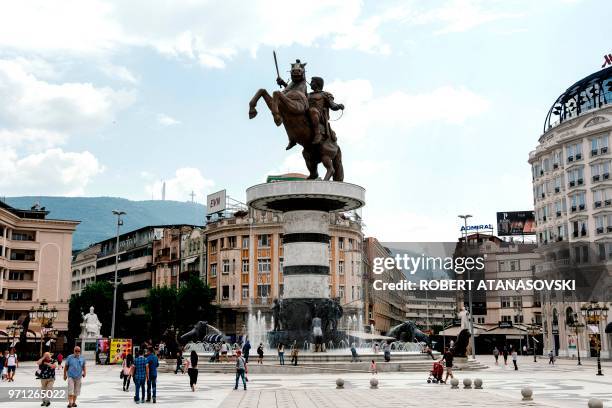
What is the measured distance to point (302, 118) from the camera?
125ft

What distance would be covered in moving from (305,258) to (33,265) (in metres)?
50.4

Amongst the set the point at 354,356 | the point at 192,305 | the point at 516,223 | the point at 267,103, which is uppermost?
the point at 516,223

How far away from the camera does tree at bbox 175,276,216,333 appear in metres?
78.5

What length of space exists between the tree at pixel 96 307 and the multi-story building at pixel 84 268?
38.9m

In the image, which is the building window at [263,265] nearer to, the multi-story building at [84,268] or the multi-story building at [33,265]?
the multi-story building at [33,265]

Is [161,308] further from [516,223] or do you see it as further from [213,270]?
[516,223]

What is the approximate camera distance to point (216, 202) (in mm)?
95812

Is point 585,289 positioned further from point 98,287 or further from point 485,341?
point 98,287

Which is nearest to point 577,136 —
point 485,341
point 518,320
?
point 485,341

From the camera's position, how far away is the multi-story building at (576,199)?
2714 inches

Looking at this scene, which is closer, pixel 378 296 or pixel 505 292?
pixel 378 296

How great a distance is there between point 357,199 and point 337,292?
47.3 meters
